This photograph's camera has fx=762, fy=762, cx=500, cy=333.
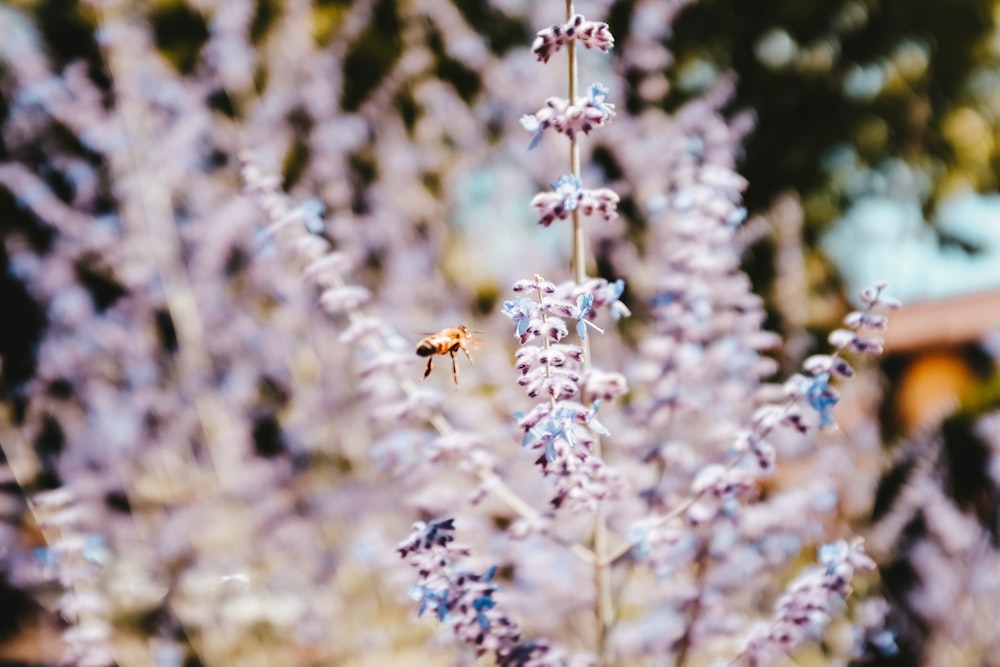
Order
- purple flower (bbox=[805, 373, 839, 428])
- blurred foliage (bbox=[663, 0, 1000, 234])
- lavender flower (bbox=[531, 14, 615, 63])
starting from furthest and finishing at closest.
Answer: blurred foliage (bbox=[663, 0, 1000, 234]), purple flower (bbox=[805, 373, 839, 428]), lavender flower (bbox=[531, 14, 615, 63])

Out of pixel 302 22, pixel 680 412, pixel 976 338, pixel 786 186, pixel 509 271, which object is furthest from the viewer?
pixel 976 338

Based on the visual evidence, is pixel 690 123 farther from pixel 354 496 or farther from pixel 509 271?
pixel 354 496

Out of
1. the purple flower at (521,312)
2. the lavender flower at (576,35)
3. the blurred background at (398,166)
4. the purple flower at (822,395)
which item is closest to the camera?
the purple flower at (521,312)

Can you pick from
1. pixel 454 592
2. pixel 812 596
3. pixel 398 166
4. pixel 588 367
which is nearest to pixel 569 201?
pixel 588 367

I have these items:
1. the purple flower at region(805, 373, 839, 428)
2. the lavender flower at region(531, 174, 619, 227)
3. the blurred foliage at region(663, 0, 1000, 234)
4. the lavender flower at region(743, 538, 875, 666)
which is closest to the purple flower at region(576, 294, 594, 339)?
the lavender flower at region(531, 174, 619, 227)

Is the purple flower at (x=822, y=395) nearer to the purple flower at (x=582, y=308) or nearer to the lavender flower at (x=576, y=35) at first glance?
the purple flower at (x=582, y=308)

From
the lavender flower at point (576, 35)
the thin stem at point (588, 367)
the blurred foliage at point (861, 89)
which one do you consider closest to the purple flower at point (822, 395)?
the thin stem at point (588, 367)

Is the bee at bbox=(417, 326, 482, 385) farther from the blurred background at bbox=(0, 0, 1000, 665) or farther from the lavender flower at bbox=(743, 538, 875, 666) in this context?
the blurred background at bbox=(0, 0, 1000, 665)

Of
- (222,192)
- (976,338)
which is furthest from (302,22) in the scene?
(976,338)

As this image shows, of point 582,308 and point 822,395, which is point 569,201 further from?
point 822,395
